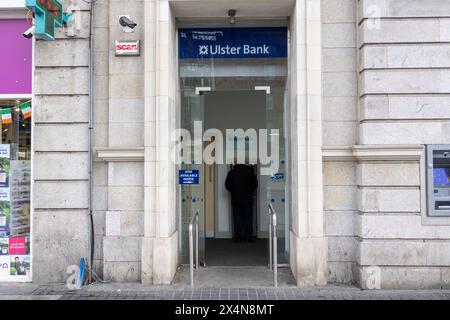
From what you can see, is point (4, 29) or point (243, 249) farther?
point (243, 249)

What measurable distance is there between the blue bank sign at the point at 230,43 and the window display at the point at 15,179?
288 cm

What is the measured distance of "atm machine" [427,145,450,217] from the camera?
5941mm

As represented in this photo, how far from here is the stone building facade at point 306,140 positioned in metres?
5.96

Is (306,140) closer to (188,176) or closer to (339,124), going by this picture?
(339,124)

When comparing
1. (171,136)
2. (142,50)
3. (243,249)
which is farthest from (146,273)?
(142,50)

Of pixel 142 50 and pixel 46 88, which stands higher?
pixel 142 50

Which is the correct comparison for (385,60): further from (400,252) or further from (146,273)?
(146,273)

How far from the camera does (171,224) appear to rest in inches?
257

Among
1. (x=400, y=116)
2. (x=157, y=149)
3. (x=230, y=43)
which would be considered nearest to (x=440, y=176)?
(x=400, y=116)

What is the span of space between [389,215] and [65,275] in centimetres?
499

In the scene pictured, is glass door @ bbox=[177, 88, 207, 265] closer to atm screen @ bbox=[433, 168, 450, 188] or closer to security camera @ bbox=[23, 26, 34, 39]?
security camera @ bbox=[23, 26, 34, 39]

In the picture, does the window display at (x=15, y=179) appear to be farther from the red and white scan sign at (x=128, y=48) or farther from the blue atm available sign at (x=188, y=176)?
the blue atm available sign at (x=188, y=176)

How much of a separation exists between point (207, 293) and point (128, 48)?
389 centimetres

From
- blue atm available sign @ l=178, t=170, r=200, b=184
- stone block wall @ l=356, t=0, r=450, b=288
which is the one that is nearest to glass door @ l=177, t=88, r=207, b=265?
blue atm available sign @ l=178, t=170, r=200, b=184
